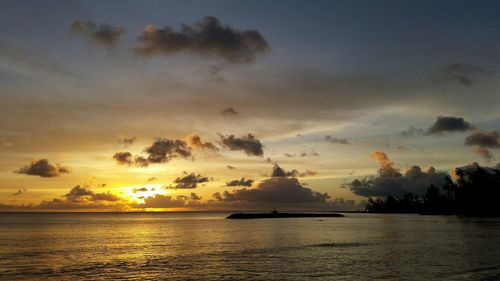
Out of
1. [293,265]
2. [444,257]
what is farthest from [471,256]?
[293,265]

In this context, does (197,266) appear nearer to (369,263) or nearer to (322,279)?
(322,279)

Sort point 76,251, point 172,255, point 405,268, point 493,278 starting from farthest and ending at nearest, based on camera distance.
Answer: point 76,251 → point 172,255 → point 405,268 → point 493,278

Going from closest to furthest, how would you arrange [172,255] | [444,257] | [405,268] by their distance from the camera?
[405,268], [444,257], [172,255]

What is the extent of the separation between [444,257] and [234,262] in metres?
28.4

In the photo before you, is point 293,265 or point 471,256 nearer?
point 293,265

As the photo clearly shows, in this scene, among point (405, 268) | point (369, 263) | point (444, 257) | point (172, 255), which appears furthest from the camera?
point (172, 255)

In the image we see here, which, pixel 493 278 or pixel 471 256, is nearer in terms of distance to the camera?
pixel 493 278

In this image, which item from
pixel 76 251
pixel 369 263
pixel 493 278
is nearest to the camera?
→ pixel 493 278

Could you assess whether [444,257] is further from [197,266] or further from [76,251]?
[76,251]

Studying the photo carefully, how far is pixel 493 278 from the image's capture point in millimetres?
→ 43281

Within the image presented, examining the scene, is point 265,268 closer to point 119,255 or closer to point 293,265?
point 293,265

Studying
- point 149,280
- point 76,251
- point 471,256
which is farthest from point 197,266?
point 471,256

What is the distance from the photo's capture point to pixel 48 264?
5681 centimetres

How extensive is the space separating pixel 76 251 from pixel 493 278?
60.3 meters
